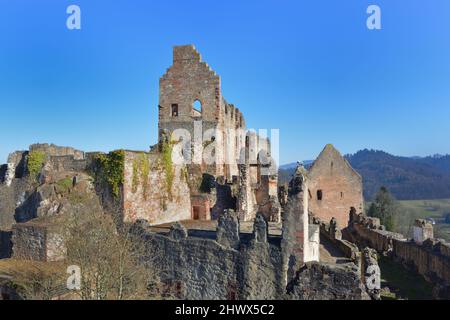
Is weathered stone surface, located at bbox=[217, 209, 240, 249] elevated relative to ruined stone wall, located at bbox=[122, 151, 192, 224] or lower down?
lower down

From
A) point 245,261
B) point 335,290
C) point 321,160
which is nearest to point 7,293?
point 245,261

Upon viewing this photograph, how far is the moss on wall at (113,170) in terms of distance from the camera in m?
22.5

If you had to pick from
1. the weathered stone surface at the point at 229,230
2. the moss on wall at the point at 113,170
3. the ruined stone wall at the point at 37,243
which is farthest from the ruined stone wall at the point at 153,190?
the weathered stone surface at the point at 229,230

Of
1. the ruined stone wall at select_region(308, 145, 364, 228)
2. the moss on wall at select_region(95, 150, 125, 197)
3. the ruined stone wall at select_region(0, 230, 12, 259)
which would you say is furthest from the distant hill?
the ruined stone wall at select_region(0, 230, 12, 259)

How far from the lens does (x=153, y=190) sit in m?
24.7

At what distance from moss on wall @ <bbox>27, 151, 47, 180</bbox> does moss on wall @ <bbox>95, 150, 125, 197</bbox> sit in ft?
18.9

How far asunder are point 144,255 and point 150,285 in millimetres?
1446

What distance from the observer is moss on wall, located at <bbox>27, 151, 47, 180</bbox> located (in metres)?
26.5

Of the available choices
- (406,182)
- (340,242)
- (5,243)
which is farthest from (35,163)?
(406,182)

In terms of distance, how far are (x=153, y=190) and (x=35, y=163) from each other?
865 centimetres

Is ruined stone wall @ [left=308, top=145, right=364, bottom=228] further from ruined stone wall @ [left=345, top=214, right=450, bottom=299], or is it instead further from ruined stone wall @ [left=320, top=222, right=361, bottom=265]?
ruined stone wall @ [left=320, top=222, right=361, bottom=265]

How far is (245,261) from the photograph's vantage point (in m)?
16.5

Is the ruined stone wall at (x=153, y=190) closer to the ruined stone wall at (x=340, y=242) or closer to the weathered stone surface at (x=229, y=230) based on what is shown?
the weathered stone surface at (x=229, y=230)
